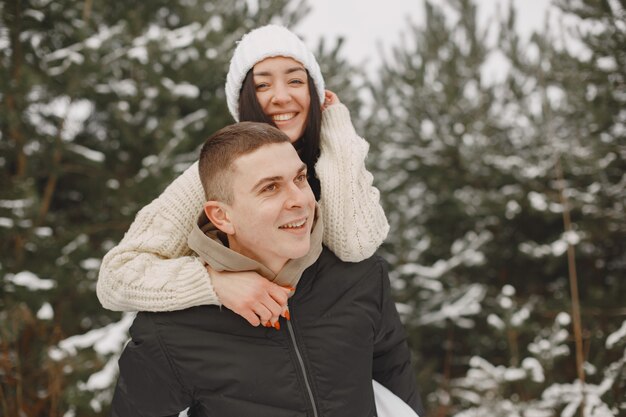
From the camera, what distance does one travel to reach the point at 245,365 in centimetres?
134

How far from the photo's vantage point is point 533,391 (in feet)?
12.0

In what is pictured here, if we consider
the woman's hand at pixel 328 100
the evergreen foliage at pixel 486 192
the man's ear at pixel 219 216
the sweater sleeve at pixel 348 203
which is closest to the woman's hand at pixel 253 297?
the man's ear at pixel 219 216

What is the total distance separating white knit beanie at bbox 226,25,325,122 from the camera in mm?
1740

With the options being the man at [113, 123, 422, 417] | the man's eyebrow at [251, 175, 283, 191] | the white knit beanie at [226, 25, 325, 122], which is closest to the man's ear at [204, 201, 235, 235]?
the man at [113, 123, 422, 417]

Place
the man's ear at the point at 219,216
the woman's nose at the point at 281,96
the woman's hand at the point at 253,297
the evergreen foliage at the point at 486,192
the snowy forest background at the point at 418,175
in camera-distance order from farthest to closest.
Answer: the evergreen foliage at the point at 486,192, the snowy forest background at the point at 418,175, the woman's nose at the point at 281,96, the man's ear at the point at 219,216, the woman's hand at the point at 253,297

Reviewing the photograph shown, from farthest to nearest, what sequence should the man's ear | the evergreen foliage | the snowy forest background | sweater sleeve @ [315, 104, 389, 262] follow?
the evergreen foliage → the snowy forest background → sweater sleeve @ [315, 104, 389, 262] → the man's ear

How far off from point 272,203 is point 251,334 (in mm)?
371

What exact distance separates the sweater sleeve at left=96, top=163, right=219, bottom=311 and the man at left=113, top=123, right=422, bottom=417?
2.4 inches

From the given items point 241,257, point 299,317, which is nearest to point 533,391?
point 299,317

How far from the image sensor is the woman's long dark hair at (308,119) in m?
1.73

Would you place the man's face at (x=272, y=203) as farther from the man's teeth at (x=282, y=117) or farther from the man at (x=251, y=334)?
the man's teeth at (x=282, y=117)

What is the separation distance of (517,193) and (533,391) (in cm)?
231

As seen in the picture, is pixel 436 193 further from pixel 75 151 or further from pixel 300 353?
pixel 300 353

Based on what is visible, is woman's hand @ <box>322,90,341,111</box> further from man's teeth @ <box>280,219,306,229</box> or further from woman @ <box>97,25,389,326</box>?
man's teeth @ <box>280,219,306,229</box>
